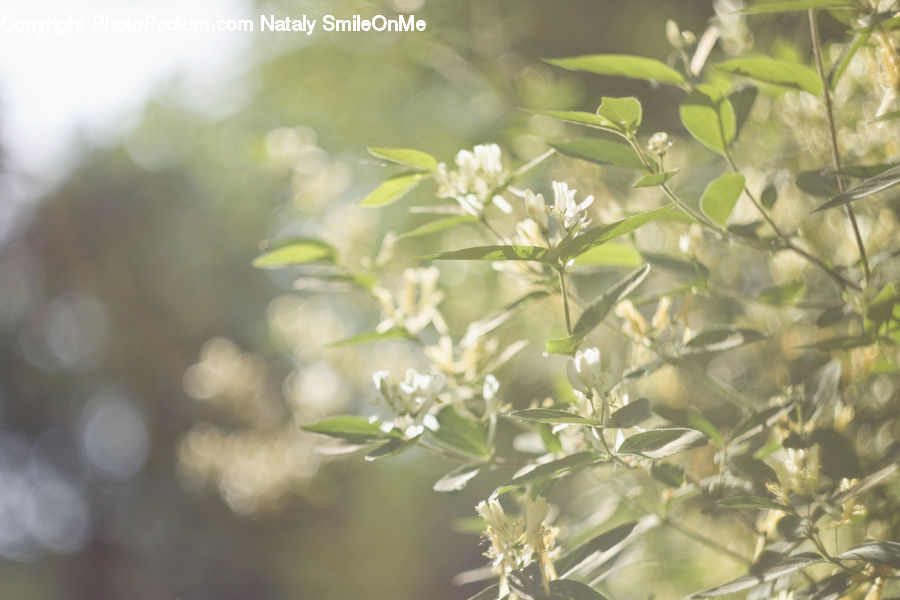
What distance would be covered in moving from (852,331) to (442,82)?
44.6 inches

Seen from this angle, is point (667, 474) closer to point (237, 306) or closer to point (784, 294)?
point (784, 294)

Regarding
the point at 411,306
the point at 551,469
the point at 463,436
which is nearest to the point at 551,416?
the point at 551,469

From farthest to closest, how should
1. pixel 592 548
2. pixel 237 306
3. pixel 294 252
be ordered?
pixel 237 306 → pixel 294 252 → pixel 592 548

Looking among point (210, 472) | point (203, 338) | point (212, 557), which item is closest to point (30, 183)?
point (203, 338)

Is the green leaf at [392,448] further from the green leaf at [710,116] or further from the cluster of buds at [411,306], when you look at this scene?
the green leaf at [710,116]

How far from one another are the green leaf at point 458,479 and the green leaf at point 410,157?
0.22m

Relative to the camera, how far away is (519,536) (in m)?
0.43

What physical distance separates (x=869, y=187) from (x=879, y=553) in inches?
8.3

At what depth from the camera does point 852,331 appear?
621mm

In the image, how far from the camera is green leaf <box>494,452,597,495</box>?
1.23 ft

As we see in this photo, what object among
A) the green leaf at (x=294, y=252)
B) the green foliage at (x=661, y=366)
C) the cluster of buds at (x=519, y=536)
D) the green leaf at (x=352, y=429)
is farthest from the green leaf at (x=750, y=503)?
the green leaf at (x=294, y=252)

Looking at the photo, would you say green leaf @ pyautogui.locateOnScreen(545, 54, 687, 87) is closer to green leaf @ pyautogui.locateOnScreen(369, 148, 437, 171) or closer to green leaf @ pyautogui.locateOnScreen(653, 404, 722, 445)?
green leaf @ pyautogui.locateOnScreen(369, 148, 437, 171)

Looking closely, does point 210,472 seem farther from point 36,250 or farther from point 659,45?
point 36,250

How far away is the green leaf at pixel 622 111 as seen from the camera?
1.34ft
